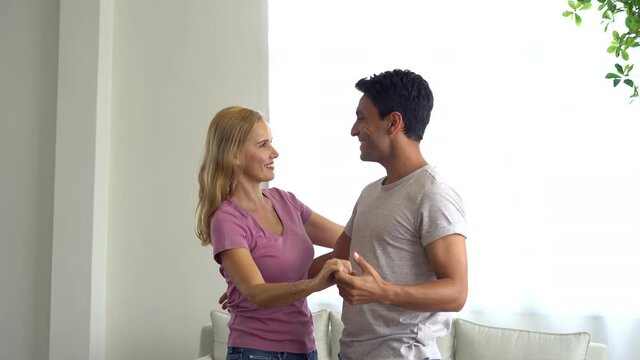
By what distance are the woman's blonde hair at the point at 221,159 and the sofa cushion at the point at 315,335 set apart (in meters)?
1.67

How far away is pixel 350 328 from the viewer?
2.16m

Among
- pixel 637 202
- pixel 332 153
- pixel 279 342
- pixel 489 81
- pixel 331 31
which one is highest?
pixel 331 31

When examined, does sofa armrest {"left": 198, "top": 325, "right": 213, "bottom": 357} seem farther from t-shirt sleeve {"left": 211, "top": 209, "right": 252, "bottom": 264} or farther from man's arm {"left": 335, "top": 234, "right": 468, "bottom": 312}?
man's arm {"left": 335, "top": 234, "right": 468, "bottom": 312}

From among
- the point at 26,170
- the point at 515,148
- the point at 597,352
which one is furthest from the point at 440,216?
the point at 26,170

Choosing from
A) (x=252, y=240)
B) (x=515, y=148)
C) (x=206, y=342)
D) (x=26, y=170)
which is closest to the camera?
(x=252, y=240)

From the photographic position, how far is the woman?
222cm

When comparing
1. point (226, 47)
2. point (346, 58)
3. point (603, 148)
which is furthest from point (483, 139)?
point (226, 47)

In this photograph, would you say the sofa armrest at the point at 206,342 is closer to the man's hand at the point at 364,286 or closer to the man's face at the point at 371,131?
the man's face at the point at 371,131

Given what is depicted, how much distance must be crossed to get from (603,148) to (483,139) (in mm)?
646

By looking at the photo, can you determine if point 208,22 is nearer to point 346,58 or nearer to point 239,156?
point 346,58

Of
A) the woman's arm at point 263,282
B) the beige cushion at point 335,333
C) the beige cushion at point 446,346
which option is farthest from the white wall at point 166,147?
the woman's arm at point 263,282

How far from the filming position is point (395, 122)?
220cm

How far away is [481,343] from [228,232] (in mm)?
2026

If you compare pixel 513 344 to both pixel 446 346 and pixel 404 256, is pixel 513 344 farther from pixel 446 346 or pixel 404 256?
pixel 404 256
